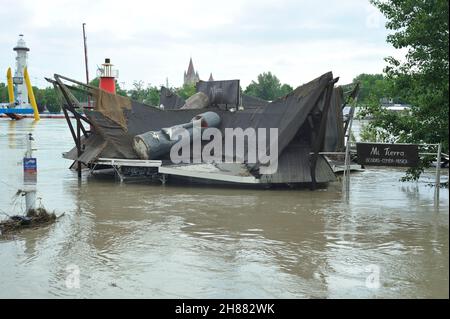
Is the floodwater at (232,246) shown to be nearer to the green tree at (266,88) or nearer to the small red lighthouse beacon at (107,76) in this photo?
the small red lighthouse beacon at (107,76)

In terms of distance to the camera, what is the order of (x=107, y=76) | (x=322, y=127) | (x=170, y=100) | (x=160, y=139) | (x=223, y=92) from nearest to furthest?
(x=322, y=127) → (x=160, y=139) → (x=223, y=92) → (x=170, y=100) → (x=107, y=76)

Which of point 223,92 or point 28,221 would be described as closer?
point 28,221

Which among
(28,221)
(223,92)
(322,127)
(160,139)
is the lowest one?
(28,221)

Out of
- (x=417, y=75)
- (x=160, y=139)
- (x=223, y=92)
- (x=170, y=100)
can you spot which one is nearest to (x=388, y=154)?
(x=417, y=75)

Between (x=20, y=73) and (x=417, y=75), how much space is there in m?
103

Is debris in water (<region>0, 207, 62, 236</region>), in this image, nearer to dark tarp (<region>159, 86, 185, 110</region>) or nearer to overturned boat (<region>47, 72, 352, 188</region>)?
overturned boat (<region>47, 72, 352, 188</region>)

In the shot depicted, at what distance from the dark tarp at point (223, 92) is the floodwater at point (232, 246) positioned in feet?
17.0

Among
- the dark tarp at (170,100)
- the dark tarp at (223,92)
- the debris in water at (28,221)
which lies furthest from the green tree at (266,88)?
the debris in water at (28,221)

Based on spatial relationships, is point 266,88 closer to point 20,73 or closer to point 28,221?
point 20,73

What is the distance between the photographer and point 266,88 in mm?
107875

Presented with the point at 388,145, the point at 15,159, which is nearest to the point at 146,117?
the point at 388,145

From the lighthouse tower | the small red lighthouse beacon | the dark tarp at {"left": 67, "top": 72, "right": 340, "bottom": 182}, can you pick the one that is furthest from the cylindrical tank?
the lighthouse tower

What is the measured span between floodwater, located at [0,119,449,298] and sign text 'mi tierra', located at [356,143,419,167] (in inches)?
40.5

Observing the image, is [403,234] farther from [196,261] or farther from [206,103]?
[206,103]
